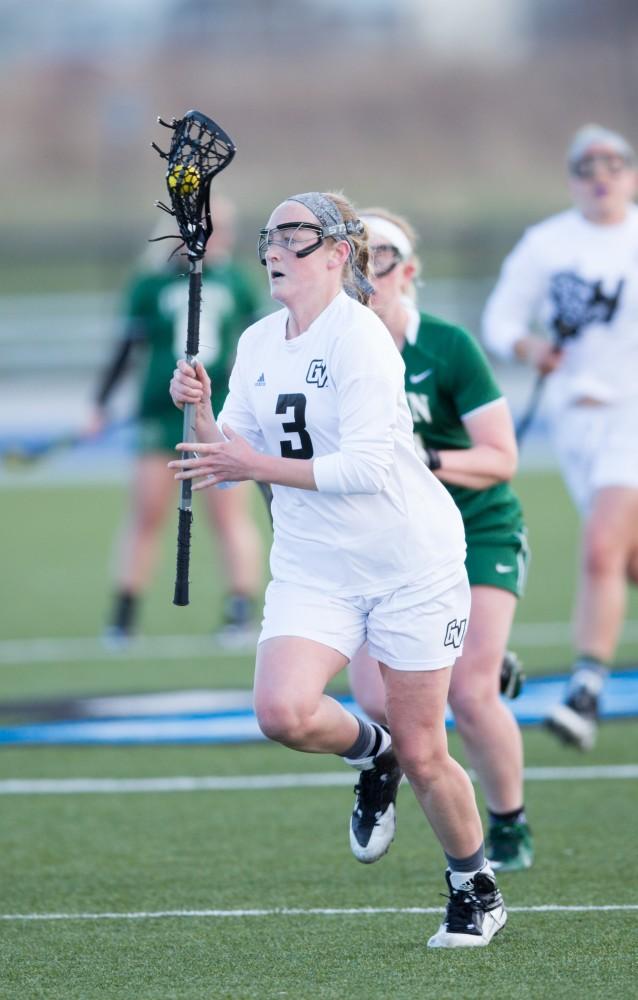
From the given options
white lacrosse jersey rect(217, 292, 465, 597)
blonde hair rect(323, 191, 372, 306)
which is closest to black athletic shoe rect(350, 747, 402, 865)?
white lacrosse jersey rect(217, 292, 465, 597)

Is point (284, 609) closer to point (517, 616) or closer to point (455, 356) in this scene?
point (455, 356)

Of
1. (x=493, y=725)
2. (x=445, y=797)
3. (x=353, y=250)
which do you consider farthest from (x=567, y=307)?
(x=445, y=797)

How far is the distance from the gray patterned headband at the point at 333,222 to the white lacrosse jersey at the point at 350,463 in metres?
0.16

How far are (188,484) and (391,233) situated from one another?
51.2 inches

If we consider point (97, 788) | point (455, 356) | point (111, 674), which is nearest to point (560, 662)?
point (111, 674)

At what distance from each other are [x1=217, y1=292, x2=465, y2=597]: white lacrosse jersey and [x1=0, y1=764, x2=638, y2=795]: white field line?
237cm

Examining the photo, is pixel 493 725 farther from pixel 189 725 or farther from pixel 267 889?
pixel 189 725

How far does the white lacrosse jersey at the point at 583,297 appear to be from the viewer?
7.27 meters

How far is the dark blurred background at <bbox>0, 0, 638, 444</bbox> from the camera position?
3478 centimetres

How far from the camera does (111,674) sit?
30.1 ft

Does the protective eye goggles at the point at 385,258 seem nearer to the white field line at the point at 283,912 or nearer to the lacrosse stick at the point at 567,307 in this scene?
the white field line at the point at 283,912

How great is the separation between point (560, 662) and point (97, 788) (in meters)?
3.18

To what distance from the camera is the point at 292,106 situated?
132 feet

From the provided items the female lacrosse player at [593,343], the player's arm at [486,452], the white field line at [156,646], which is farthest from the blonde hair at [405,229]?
the white field line at [156,646]
